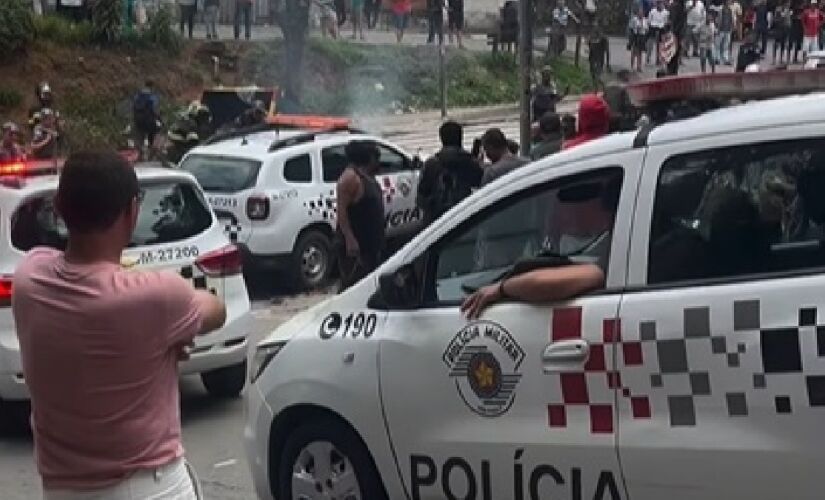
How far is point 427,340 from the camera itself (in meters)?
5.97

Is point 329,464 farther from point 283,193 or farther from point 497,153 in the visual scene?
point 283,193

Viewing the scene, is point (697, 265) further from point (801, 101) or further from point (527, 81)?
point (527, 81)

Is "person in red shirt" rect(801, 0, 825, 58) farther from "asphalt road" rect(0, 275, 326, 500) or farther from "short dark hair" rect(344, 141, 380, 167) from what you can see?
"asphalt road" rect(0, 275, 326, 500)

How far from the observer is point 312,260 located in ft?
52.2

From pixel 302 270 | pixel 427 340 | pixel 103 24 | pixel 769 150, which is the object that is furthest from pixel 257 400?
pixel 103 24

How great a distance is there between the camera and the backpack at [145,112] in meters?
25.3

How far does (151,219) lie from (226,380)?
4.35ft

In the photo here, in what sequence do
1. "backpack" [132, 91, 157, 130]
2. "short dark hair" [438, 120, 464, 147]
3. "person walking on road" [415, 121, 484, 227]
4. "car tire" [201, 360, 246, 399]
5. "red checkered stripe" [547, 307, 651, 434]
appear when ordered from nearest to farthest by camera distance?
"red checkered stripe" [547, 307, 651, 434] → "car tire" [201, 360, 246, 399] → "person walking on road" [415, 121, 484, 227] → "short dark hair" [438, 120, 464, 147] → "backpack" [132, 91, 157, 130]

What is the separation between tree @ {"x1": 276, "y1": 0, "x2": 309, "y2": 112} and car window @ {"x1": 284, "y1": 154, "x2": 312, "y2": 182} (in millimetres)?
14357

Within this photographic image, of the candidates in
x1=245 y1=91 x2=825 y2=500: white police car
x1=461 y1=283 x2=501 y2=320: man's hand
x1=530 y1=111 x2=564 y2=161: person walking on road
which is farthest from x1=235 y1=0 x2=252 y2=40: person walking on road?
x1=461 y1=283 x2=501 y2=320: man's hand

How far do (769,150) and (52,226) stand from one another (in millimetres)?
5224

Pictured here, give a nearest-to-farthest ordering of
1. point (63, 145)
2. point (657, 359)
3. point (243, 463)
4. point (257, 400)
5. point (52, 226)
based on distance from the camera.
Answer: point (657, 359)
point (257, 400)
point (243, 463)
point (52, 226)
point (63, 145)

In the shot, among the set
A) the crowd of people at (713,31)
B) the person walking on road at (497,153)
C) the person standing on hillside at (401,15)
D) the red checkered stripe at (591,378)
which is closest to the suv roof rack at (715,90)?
the red checkered stripe at (591,378)

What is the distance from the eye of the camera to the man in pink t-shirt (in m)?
3.72
